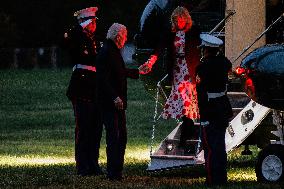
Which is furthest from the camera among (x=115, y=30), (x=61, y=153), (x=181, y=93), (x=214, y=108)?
(x=61, y=153)

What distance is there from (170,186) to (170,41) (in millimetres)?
2140

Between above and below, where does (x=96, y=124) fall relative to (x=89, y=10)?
below

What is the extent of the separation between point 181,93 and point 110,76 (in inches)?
43.6

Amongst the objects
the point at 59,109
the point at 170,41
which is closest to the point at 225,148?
the point at 170,41

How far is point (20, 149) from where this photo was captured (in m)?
20.7

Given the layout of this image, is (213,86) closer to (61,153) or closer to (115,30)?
(115,30)

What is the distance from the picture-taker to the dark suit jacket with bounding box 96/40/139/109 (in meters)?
15.6

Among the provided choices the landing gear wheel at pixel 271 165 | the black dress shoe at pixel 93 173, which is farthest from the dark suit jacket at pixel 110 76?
the landing gear wheel at pixel 271 165

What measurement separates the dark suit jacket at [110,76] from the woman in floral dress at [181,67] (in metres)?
0.56

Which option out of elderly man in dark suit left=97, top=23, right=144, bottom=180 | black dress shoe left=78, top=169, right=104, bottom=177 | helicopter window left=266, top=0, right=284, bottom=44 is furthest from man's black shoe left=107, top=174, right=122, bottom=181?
helicopter window left=266, top=0, right=284, bottom=44

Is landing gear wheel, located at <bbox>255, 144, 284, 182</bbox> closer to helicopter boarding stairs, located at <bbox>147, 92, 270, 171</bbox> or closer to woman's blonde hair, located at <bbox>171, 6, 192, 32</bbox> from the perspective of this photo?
helicopter boarding stairs, located at <bbox>147, 92, 270, 171</bbox>

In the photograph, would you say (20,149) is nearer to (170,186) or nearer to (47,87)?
(170,186)

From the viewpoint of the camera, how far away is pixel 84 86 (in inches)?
647

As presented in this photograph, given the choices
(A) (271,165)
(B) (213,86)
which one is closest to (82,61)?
(B) (213,86)
